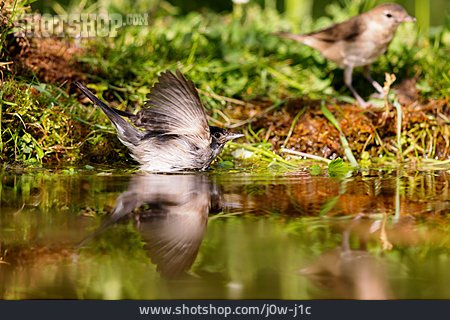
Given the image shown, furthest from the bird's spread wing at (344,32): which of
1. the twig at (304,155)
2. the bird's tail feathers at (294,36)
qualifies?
the twig at (304,155)

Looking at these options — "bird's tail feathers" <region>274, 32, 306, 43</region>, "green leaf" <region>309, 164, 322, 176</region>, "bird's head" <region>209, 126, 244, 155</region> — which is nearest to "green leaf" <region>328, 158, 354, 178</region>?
"green leaf" <region>309, 164, 322, 176</region>

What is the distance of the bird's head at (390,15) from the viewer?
6832mm

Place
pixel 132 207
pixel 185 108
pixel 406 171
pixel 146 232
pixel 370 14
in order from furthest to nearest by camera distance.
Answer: pixel 370 14 < pixel 406 171 < pixel 185 108 < pixel 132 207 < pixel 146 232

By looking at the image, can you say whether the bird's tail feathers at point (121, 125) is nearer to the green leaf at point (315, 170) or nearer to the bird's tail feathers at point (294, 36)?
the green leaf at point (315, 170)

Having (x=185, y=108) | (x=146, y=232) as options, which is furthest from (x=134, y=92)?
(x=146, y=232)

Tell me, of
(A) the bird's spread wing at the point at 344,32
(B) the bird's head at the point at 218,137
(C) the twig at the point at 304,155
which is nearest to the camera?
(B) the bird's head at the point at 218,137

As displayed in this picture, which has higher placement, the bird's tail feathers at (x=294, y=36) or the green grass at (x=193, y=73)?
the bird's tail feathers at (x=294, y=36)

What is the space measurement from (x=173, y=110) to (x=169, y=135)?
255 mm

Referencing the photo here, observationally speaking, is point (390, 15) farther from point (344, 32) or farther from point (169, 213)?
point (169, 213)

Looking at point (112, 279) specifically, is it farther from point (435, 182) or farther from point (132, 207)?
point (435, 182)

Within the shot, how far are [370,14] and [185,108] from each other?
2811 mm

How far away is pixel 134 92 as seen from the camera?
6.16 metres

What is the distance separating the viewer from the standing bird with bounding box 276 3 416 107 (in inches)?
267

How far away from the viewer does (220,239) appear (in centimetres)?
331
